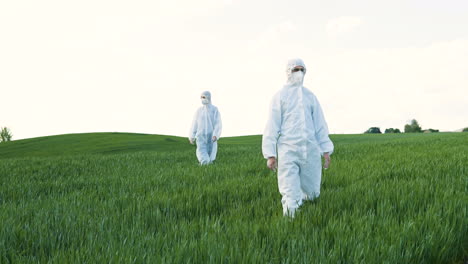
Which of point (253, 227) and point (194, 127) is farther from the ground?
point (194, 127)

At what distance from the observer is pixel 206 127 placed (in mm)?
11359

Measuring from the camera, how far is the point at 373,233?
314 centimetres

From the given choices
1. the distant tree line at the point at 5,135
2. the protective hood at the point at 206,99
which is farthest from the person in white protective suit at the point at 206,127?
the distant tree line at the point at 5,135

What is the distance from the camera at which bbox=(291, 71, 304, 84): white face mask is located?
4.55m

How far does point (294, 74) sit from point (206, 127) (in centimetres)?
702

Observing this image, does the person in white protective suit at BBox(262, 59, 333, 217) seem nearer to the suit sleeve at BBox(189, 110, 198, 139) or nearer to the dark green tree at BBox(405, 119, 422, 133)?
the suit sleeve at BBox(189, 110, 198, 139)

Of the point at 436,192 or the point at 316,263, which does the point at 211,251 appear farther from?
the point at 436,192

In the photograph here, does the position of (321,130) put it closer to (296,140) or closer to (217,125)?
(296,140)

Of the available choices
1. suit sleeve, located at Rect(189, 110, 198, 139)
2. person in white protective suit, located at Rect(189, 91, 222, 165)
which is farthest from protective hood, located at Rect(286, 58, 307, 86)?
suit sleeve, located at Rect(189, 110, 198, 139)

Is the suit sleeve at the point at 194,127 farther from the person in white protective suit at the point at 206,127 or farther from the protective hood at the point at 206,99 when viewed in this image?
the protective hood at the point at 206,99

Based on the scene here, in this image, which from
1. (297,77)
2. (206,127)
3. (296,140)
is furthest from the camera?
(206,127)

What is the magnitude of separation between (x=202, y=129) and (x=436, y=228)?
867 centimetres

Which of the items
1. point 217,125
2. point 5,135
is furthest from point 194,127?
point 5,135

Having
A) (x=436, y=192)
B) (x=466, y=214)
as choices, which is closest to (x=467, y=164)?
(x=436, y=192)
